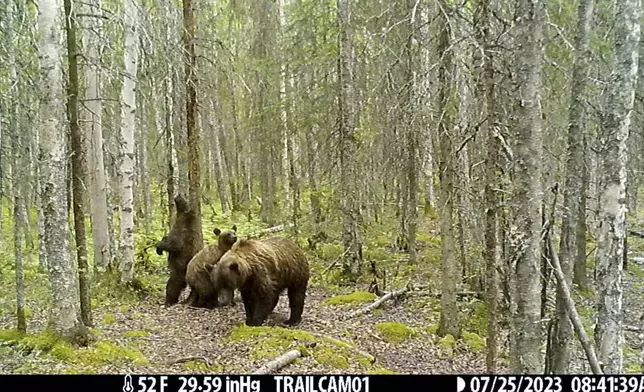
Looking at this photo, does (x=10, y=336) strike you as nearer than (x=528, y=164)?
No

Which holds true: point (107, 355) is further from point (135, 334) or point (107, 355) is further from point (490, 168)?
point (490, 168)

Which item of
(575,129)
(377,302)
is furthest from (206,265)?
(575,129)

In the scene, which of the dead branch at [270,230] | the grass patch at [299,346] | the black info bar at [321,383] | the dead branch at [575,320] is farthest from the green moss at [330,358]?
the dead branch at [270,230]

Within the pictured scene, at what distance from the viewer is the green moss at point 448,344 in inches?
326

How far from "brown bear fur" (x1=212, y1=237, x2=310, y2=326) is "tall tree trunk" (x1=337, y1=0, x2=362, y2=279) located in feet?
10.3

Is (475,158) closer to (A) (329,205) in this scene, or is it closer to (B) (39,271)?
(A) (329,205)

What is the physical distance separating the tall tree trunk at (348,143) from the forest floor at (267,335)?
589mm

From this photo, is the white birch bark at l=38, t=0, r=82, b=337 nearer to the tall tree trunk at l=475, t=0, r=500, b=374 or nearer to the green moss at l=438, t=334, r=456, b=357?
the tall tree trunk at l=475, t=0, r=500, b=374

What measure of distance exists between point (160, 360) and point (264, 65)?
9884mm

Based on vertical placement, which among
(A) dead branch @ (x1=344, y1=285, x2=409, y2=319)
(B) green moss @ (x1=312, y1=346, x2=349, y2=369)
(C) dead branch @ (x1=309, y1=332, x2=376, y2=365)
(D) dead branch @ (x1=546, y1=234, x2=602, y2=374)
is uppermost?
(D) dead branch @ (x1=546, y1=234, x2=602, y2=374)

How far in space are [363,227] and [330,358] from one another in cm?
766

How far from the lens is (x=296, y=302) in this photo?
9344 mm

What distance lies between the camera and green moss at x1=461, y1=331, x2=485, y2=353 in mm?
8611

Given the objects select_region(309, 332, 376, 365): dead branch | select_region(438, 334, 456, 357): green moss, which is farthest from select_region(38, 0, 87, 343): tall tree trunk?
select_region(438, 334, 456, 357): green moss
